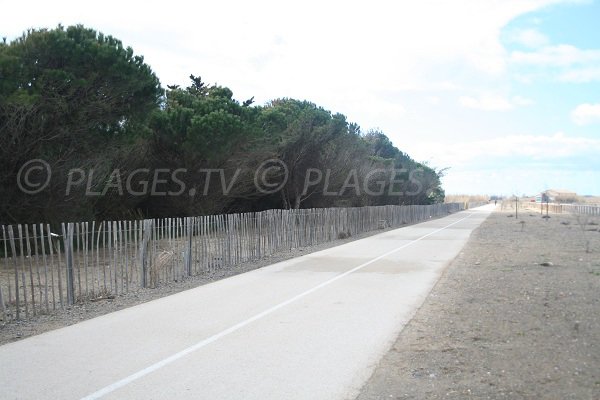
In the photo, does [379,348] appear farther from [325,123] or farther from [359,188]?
[359,188]

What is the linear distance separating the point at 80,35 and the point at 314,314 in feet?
43.7

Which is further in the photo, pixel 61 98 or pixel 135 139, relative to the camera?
pixel 135 139

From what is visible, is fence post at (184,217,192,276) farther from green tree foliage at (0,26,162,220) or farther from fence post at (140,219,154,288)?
green tree foliage at (0,26,162,220)

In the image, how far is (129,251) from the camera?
1154cm

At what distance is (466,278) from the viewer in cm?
1314

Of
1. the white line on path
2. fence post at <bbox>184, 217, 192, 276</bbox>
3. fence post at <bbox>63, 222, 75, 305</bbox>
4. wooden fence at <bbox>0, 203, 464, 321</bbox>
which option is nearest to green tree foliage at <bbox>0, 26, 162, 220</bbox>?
wooden fence at <bbox>0, 203, 464, 321</bbox>

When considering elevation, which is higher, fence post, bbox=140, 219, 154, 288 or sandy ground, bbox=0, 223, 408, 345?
fence post, bbox=140, 219, 154, 288

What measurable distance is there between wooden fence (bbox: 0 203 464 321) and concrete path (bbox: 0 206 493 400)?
1326mm

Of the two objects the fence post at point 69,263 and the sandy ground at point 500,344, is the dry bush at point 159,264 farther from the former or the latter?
the sandy ground at point 500,344

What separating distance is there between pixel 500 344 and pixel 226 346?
11.2 feet

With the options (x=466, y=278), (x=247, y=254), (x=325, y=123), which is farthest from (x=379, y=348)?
(x=325, y=123)

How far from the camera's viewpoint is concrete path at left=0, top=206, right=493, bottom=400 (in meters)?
5.23

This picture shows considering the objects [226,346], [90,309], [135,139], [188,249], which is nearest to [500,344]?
[226,346]

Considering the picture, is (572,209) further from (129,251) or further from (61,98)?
(129,251)
